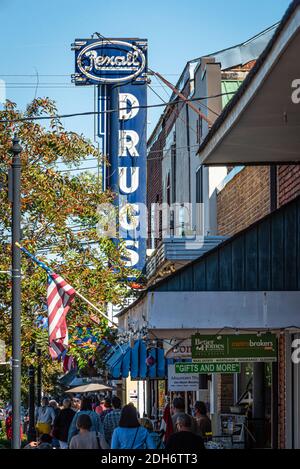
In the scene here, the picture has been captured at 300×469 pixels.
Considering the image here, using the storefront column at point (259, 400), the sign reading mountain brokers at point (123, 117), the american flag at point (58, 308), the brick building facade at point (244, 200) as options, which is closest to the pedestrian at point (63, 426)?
the american flag at point (58, 308)

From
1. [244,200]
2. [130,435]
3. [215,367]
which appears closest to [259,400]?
[244,200]

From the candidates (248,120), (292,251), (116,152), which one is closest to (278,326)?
(292,251)

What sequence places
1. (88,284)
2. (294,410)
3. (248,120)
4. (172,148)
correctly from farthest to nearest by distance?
1. (172,148)
2. (88,284)
3. (294,410)
4. (248,120)

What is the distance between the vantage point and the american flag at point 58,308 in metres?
21.4

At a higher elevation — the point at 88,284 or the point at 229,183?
the point at 229,183

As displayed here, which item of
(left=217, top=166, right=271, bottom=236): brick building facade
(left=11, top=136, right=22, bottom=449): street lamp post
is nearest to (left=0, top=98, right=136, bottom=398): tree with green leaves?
(left=217, top=166, right=271, bottom=236): brick building facade

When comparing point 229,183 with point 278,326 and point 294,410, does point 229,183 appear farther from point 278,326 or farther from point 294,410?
point 278,326

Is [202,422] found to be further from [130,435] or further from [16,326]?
[130,435]

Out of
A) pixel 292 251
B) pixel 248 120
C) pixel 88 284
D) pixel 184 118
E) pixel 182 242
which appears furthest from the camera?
pixel 184 118

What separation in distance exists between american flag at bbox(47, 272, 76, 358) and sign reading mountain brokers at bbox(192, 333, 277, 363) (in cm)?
513

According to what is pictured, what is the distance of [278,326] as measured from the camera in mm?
15867

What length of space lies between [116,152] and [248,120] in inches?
964

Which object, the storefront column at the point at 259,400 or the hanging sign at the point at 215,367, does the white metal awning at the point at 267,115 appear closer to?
the hanging sign at the point at 215,367

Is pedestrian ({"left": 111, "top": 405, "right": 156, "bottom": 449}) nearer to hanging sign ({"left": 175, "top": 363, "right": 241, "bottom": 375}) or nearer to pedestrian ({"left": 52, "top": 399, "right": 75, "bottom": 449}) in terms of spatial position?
hanging sign ({"left": 175, "top": 363, "right": 241, "bottom": 375})
